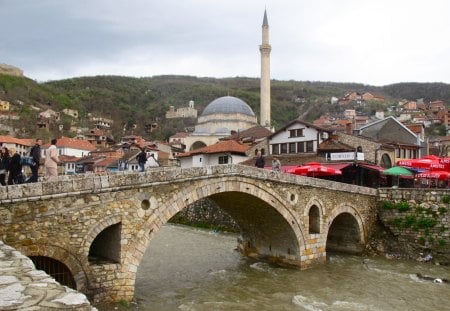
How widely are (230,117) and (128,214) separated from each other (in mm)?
45499

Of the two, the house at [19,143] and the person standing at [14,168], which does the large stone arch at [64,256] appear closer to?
the person standing at [14,168]

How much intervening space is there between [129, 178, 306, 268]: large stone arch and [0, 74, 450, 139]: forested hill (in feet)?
206

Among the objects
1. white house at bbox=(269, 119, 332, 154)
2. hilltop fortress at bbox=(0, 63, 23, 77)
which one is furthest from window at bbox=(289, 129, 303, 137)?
hilltop fortress at bbox=(0, 63, 23, 77)

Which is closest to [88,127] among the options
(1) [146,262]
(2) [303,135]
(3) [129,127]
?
(3) [129,127]

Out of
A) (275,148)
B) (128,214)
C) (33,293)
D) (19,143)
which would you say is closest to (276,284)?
(128,214)

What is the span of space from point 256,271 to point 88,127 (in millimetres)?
75670

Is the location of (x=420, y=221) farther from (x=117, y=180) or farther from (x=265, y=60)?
(x=265, y=60)

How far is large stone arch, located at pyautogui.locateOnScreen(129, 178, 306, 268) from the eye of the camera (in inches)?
448

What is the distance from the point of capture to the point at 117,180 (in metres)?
10.7

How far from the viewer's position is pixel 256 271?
16422 mm

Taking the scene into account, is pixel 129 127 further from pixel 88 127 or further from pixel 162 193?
pixel 162 193

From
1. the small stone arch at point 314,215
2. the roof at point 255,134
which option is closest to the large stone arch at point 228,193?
the small stone arch at point 314,215

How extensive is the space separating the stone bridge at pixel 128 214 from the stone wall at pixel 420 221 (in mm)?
3796

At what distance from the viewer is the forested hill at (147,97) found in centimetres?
8944
